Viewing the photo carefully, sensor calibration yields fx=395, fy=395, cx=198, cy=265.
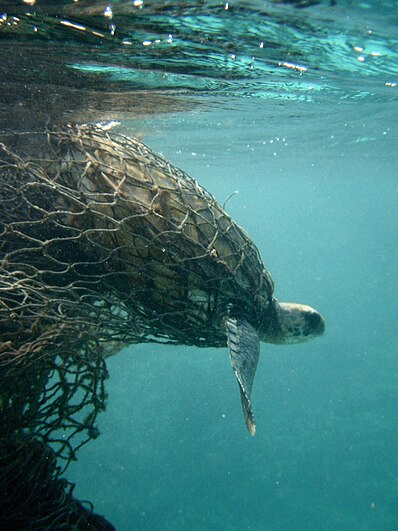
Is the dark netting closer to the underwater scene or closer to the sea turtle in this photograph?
the underwater scene

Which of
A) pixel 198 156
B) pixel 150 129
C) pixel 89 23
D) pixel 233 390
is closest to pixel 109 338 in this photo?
pixel 89 23

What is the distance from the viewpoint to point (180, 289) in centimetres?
414

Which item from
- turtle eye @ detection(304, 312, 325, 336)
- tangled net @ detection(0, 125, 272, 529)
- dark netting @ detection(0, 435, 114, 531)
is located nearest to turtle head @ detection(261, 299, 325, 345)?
turtle eye @ detection(304, 312, 325, 336)

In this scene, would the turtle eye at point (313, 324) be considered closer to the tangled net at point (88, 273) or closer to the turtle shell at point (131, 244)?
the tangled net at point (88, 273)

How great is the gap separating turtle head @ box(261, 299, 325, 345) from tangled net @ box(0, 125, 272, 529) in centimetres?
150

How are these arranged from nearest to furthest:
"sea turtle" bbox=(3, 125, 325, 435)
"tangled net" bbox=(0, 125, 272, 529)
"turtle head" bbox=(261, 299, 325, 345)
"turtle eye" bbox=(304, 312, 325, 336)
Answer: "tangled net" bbox=(0, 125, 272, 529) → "sea turtle" bbox=(3, 125, 325, 435) → "turtle head" bbox=(261, 299, 325, 345) → "turtle eye" bbox=(304, 312, 325, 336)

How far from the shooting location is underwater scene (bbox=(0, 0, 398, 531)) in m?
3.84

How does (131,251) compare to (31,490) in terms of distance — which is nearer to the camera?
(31,490)

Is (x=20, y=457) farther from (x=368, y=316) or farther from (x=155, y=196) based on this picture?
(x=368, y=316)

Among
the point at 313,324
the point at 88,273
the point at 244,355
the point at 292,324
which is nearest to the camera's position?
the point at 88,273

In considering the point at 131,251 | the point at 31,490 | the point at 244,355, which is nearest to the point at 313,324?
the point at 244,355

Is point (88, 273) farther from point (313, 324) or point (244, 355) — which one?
point (313, 324)

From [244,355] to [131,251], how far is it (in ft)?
5.46

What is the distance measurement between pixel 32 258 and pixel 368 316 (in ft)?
122
